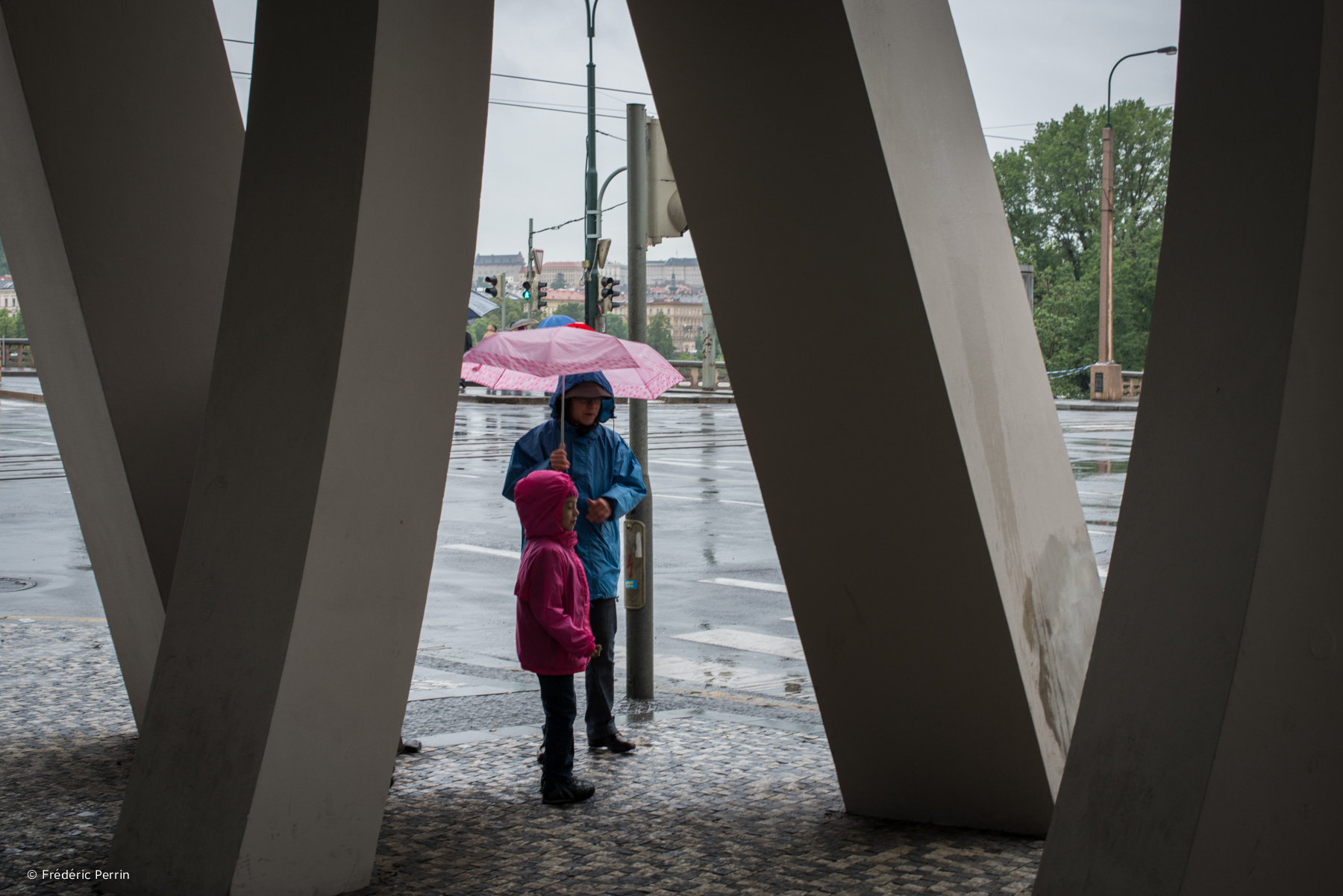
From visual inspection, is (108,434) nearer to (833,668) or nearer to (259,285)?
(259,285)

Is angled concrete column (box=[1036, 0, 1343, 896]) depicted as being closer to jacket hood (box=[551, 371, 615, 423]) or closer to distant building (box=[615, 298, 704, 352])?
jacket hood (box=[551, 371, 615, 423])

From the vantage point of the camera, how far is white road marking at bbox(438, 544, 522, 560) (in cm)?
1177

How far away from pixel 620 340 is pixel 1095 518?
30.9ft

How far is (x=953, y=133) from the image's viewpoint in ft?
13.8

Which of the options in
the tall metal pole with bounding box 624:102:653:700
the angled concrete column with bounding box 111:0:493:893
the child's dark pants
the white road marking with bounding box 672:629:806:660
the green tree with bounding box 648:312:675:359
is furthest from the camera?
the green tree with bounding box 648:312:675:359

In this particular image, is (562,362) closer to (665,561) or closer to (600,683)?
(600,683)

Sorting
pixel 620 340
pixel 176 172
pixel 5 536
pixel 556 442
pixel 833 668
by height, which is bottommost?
pixel 5 536

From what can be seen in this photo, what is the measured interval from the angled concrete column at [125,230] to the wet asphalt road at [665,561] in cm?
319

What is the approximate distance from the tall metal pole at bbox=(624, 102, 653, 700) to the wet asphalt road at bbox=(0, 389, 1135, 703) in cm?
54

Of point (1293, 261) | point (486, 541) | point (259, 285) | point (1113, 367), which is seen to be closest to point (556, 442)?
point (259, 285)

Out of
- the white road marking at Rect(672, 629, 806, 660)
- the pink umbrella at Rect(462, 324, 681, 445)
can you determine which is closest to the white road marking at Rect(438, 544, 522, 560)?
the white road marking at Rect(672, 629, 806, 660)

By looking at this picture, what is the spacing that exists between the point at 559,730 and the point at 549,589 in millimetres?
515

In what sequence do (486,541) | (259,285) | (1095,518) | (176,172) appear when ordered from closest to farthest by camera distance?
(259,285), (176,172), (486,541), (1095,518)

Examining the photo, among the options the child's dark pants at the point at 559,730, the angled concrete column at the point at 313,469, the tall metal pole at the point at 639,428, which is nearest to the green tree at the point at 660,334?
the tall metal pole at the point at 639,428
